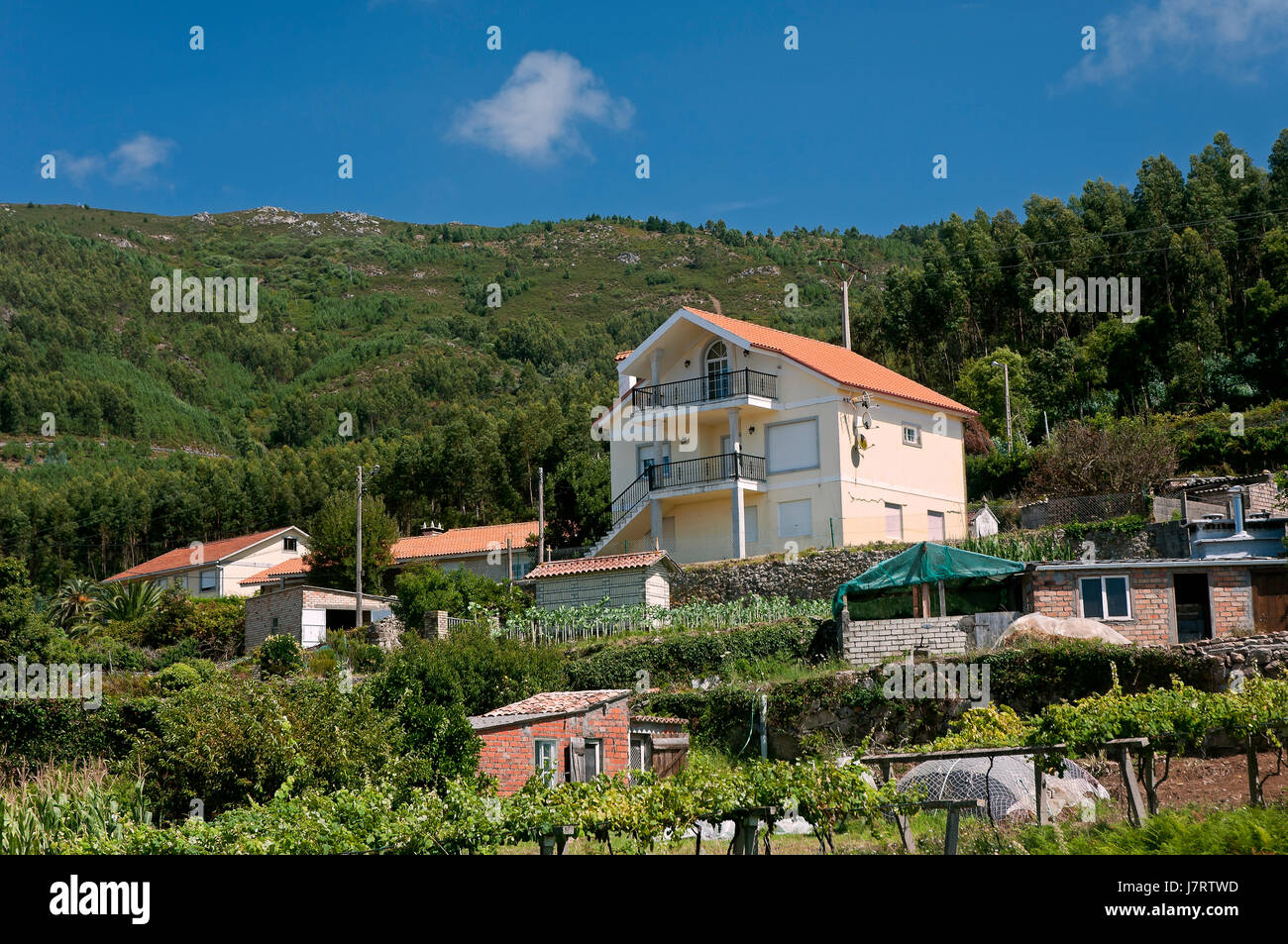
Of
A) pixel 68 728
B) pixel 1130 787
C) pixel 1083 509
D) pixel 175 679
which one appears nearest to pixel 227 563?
pixel 175 679

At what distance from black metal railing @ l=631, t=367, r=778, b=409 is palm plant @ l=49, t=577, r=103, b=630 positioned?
2179cm

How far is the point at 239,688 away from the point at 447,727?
10.5 ft

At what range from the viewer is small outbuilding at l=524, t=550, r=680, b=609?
32875mm

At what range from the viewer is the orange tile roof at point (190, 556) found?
191 feet

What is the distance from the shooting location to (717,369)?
40.1 meters

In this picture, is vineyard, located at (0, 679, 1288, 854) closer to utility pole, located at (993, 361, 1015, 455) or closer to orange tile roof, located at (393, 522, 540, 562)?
utility pole, located at (993, 361, 1015, 455)

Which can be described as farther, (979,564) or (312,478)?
(312,478)

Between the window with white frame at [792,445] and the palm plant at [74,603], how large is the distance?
25.2m

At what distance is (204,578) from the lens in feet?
190

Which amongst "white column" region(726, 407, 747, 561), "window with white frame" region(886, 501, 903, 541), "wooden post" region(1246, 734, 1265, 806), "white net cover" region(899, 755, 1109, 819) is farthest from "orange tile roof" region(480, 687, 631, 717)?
"window with white frame" region(886, 501, 903, 541)

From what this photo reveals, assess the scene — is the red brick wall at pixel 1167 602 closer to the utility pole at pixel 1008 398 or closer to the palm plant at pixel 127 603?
the utility pole at pixel 1008 398

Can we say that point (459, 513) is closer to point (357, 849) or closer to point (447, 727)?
point (447, 727)
